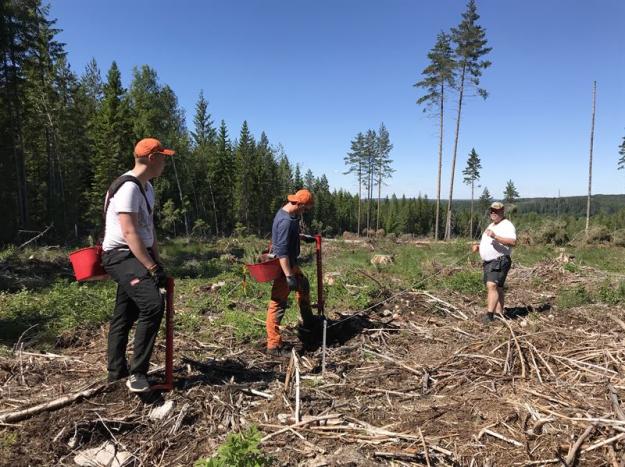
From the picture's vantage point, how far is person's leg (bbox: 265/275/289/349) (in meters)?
5.14

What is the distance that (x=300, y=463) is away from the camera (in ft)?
9.42

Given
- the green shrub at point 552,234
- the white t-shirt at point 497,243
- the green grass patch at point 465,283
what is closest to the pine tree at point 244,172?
the green shrub at point 552,234

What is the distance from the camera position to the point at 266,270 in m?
5.00

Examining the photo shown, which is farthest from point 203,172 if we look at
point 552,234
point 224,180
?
point 552,234

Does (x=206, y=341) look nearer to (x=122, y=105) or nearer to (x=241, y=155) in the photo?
(x=122, y=105)

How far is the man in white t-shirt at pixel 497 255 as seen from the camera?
6414 mm

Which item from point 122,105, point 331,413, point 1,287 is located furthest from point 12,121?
point 331,413

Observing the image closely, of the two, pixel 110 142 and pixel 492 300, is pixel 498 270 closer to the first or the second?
pixel 492 300

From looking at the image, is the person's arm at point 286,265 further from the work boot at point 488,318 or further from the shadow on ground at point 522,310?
the shadow on ground at point 522,310

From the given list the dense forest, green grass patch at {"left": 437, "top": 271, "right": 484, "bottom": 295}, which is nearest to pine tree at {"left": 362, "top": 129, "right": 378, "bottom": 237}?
the dense forest

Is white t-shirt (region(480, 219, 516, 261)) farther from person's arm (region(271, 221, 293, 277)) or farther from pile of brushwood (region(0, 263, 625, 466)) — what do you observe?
person's arm (region(271, 221, 293, 277))

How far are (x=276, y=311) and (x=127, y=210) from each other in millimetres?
2349

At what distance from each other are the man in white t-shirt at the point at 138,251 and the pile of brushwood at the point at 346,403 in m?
0.48

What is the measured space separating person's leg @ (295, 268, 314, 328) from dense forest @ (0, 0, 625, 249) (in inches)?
353
